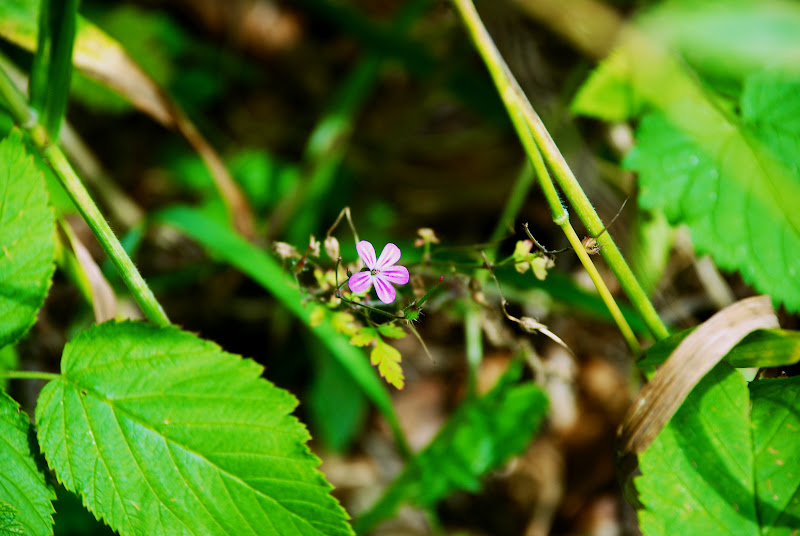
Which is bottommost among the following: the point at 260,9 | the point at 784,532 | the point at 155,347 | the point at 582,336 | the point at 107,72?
the point at 582,336

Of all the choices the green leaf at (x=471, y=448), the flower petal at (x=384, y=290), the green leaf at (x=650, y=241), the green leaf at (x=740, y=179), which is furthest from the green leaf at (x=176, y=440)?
the green leaf at (x=650, y=241)

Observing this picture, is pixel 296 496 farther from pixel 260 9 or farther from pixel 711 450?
pixel 260 9

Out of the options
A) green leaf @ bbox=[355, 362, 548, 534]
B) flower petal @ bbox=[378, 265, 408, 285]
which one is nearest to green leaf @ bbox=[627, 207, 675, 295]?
green leaf @ bbox=[355, 362, 548, 534]

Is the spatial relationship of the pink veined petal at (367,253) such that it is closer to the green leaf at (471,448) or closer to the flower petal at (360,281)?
the flower petal at (360,281)

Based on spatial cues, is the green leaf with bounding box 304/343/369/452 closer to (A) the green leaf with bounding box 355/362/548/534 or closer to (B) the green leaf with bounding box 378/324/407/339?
(A) the green leaf with bounding box 355/362/548/534

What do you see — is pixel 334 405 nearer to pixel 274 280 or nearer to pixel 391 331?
pixel 274 280

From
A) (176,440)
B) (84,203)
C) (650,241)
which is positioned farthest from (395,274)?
(650,241)

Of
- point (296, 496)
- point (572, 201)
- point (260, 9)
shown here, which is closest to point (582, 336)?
point (572, 201)
